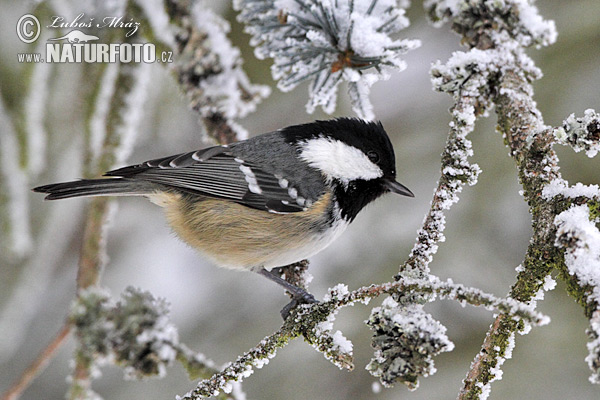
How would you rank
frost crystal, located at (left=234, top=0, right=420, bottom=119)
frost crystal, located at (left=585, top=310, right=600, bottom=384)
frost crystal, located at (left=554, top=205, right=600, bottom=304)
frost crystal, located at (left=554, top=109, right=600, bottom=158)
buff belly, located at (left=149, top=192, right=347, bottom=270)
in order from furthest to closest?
buff belly, located at (left=149, top=192, right=347, bottom=270), frost crystal, located at (left=234, top=0, right=420, bottom=119), frost crystal, located at (left=554, top=109, right=600, bottom=158), frost crystal, located at (left=554, top=205, right=600, bottom=304), frost crystal, located at (left=585, top=310, right=600, bottom=384)

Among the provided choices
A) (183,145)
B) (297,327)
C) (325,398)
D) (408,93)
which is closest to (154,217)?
(183,145)

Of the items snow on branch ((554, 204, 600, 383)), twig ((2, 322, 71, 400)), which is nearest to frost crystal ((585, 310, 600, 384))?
snow on branch ((554, 204, 600, 383))

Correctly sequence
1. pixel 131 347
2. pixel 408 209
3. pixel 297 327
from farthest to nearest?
pixel 408 209 < pixel 297 327 < pixel 131 347

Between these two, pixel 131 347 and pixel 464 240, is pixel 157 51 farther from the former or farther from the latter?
pixel 464 240

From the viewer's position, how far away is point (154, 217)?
2.88 metres

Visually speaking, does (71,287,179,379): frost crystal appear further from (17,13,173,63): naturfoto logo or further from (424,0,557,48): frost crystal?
(424,0,557,48): frost crystal

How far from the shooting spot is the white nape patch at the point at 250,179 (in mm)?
1683

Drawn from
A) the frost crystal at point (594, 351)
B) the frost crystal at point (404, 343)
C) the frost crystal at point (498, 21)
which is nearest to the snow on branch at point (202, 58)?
the frost crystal at point (498, 21)

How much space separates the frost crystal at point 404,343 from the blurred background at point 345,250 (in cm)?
114

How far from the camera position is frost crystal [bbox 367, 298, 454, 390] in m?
0.82

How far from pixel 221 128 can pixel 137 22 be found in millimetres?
396

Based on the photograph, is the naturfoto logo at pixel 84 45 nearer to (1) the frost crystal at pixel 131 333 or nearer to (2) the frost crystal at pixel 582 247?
(1) the frost crystal at pixel 131 333

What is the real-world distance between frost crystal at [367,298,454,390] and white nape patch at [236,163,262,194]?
2.79 ft

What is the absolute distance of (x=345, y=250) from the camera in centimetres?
248
